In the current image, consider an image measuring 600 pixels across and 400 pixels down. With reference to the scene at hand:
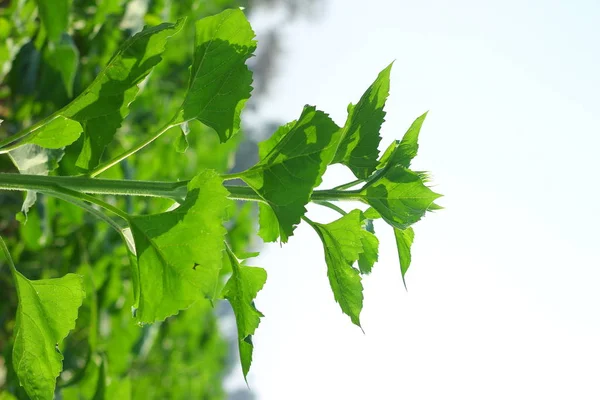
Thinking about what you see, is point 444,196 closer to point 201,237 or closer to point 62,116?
point 201,237

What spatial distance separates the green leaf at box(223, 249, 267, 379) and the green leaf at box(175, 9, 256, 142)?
0.26m

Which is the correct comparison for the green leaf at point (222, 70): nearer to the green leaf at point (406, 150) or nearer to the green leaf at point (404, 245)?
the green leaf at point (406, 150)

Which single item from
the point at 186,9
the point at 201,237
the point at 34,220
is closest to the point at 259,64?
the point at 186,9

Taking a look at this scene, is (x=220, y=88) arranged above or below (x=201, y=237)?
above

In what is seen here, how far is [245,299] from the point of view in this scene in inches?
47.1

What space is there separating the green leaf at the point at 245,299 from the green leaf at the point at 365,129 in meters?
0.27

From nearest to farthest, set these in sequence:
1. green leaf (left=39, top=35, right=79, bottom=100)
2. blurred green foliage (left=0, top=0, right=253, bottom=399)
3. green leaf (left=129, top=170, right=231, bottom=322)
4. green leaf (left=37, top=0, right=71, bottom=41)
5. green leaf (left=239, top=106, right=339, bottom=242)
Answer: green leaf (left=129, top=170, right=231, bottom=322)
green leaf (left=239, top=106, right=339, bottom=242)
green leaf (left=37, top=0, right=71, bottom=41)
green leaf (left=39, top=35, right=79, bottom=100)
blurred green foliage (left=0, top=0, right=253, bottom=399)

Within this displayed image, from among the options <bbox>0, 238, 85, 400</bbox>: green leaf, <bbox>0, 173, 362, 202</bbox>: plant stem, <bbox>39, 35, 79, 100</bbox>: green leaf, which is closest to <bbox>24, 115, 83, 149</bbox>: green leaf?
<bbox>0, 173, 362, 202</bbox>: plant stem

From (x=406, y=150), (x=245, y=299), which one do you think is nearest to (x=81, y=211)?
(x=245, y=299)

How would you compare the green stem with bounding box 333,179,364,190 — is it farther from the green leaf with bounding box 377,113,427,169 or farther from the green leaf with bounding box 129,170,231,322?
the green leaf with bounding box 129,170,231,322

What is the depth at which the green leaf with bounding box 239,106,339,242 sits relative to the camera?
3.58ft

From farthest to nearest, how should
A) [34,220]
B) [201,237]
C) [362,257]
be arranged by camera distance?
[34,220], [362,257], [201,237]

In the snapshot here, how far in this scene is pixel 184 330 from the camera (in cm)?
703

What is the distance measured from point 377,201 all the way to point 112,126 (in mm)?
528
